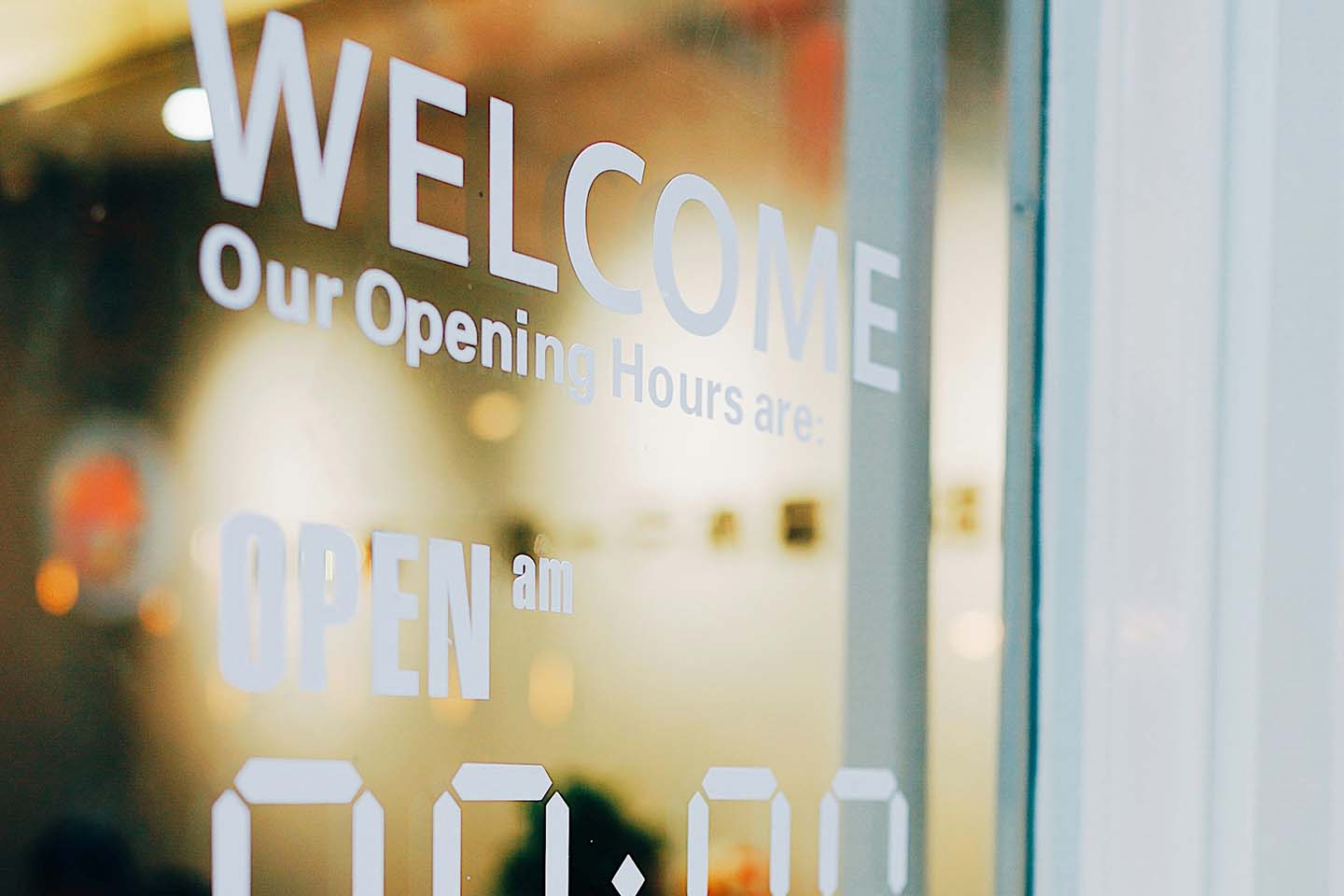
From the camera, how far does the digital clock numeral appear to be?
578 mm

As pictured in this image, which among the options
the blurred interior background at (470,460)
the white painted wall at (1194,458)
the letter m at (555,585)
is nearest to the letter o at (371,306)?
the blurred interior background at (470,460)

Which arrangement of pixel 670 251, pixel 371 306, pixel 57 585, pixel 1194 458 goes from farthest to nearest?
pixel 1194 458 → pixel 670 251 → pixel 371 306 → pixel 57 585

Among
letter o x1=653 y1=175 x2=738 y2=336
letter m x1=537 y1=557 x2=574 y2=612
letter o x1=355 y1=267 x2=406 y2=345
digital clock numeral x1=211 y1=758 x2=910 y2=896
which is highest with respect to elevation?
letter o x1=653 y1=175 x2=738 y2=336

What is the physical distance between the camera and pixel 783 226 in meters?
0.86

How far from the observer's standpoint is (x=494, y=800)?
68 cm

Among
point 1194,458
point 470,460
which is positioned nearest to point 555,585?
point 470,460

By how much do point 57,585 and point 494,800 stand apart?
0.82ft

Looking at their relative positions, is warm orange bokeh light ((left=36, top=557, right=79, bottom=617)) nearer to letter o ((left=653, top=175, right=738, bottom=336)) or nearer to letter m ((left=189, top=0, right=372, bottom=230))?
letter m ((left=189, top=0, right=372, bottom=230))

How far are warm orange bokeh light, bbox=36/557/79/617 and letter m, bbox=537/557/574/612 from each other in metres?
0.24

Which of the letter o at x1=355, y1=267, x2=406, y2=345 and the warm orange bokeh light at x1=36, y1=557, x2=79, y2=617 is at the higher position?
the letter o at x1=355, y1=267, x2=406, y2=345

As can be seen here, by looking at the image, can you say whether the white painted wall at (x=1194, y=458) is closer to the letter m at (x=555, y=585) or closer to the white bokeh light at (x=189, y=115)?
the letter m at (x=555, y=585)

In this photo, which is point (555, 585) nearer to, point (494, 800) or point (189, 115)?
point (494, 800)

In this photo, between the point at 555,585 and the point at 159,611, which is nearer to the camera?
the point at 159,611

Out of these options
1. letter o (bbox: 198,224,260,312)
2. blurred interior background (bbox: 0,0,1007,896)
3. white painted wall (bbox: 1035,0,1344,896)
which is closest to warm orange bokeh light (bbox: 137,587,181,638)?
blurred interior background (bbox: 0,0,1007,896)
